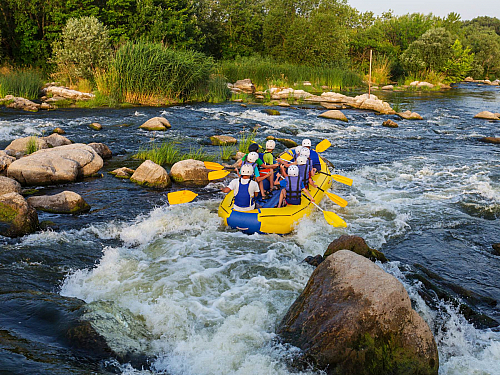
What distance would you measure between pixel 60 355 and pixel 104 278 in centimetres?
154

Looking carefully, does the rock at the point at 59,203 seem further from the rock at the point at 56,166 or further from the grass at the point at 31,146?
the grass at the point at 31,146

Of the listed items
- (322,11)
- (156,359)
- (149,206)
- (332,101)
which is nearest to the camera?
(156,359)

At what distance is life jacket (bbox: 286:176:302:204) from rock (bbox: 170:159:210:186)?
2.26 m

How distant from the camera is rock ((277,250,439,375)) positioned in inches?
125

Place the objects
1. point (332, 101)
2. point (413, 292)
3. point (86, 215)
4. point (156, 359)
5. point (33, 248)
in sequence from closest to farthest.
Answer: point (156, 359) → point (413, 292) → point (33, 248) → point (86, 215) → point (332, 101)

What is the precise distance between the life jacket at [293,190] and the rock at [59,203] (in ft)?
10.2

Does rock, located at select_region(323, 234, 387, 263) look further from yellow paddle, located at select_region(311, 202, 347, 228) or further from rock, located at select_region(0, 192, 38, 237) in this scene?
rock, located at select_region(0, 192, 38, 237)

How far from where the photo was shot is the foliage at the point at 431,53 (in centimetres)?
3018

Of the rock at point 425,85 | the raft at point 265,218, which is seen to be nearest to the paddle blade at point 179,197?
the raft at point 265,218

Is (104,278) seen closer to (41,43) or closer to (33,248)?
(33,248)

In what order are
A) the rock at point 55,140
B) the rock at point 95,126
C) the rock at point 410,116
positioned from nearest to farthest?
1. the rock at point 55,140
2. the rock at point 95,126
3. the rock at point 410,116

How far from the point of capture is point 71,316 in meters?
3.62

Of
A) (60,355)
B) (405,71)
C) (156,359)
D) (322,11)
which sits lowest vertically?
(156,359)

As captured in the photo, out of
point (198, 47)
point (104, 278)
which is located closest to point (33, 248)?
point (104, 278)
